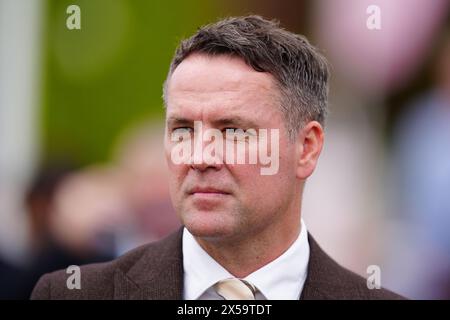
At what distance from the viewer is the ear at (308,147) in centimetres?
335

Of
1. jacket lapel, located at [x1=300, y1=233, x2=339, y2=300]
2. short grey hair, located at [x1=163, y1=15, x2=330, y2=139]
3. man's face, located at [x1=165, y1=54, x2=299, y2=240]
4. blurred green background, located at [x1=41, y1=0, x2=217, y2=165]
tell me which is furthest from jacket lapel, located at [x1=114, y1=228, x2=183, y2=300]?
blurred green background, located at [x1=41, y1=0, x2=217, y2=165]

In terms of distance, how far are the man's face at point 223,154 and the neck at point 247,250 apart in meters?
0.05

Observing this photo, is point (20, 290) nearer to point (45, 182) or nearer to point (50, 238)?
point (50, 238)

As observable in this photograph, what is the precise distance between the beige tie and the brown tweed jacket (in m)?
0.18

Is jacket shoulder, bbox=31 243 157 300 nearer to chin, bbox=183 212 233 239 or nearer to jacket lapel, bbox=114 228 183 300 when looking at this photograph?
jacket lapel, bbox=114 228 183 300

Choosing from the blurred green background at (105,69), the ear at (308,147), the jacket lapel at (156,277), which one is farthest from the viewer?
the blurred green background at (105,69)

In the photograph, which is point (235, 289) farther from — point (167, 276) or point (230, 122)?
point (230, 122)

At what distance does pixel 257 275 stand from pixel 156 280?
0.45 metres

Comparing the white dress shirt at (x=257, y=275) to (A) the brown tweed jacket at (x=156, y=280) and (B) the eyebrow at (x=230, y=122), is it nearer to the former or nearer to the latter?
(A) the brown tweed jacket at (x=156, y=280)

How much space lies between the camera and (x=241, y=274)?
3227 mm

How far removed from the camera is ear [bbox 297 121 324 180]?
3.35 meters

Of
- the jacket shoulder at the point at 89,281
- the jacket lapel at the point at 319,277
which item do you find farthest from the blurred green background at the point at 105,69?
the jacket lapel at the point at 319,277

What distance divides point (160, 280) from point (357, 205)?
10.00 ft
